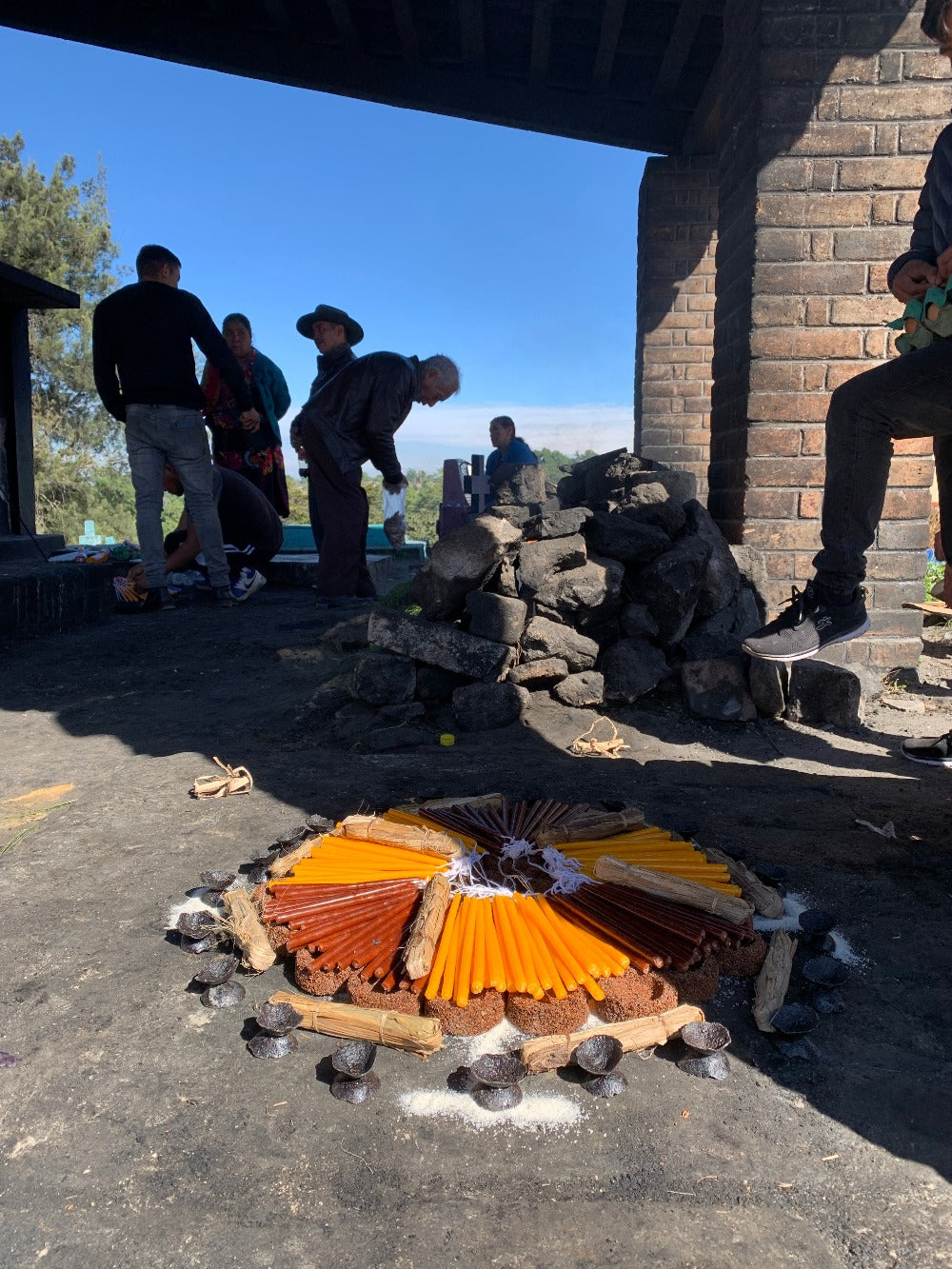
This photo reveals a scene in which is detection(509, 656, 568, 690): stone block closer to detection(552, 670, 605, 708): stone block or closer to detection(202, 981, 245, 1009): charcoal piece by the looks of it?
detection(552, 670, 605, 708): stone block

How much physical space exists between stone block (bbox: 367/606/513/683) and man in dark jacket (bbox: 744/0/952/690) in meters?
1.16

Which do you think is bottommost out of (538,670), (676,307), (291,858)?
(291,858)

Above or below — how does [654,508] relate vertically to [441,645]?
above

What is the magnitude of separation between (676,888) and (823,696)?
2241 mm

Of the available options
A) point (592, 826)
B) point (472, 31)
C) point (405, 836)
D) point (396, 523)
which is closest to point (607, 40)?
point (472, 31)

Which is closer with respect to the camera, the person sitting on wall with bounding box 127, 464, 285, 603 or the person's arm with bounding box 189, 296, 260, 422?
the person's arm with bounding box 189, 296, 260, 422

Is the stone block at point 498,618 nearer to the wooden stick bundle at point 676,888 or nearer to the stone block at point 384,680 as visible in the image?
the stone block at point 384,680

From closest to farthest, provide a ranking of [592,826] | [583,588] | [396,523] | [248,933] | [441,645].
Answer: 1. [248,933]
2. [592,826]
3. [441,645]
4. [583,588]
5. [396,523]

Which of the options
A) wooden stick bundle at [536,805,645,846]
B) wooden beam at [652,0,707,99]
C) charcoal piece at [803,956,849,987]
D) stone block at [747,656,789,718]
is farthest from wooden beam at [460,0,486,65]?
charcoal piece at [803,956,849,987]

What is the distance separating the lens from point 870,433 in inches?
118

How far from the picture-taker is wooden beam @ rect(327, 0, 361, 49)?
6.51 metres

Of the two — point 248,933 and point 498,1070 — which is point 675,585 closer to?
point 248,933

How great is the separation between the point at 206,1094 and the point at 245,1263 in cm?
34

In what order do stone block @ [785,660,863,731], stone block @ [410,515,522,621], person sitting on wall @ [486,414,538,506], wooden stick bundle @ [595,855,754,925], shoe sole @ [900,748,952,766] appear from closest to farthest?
wooden stick bundle @ [595,855,754,925]
shoe sole @ [900,748,952,766]
stone block @ [785,660,863,731]
stone block @ [410,515,522,621]
person sitting on wall @ [486,414,538,506]
